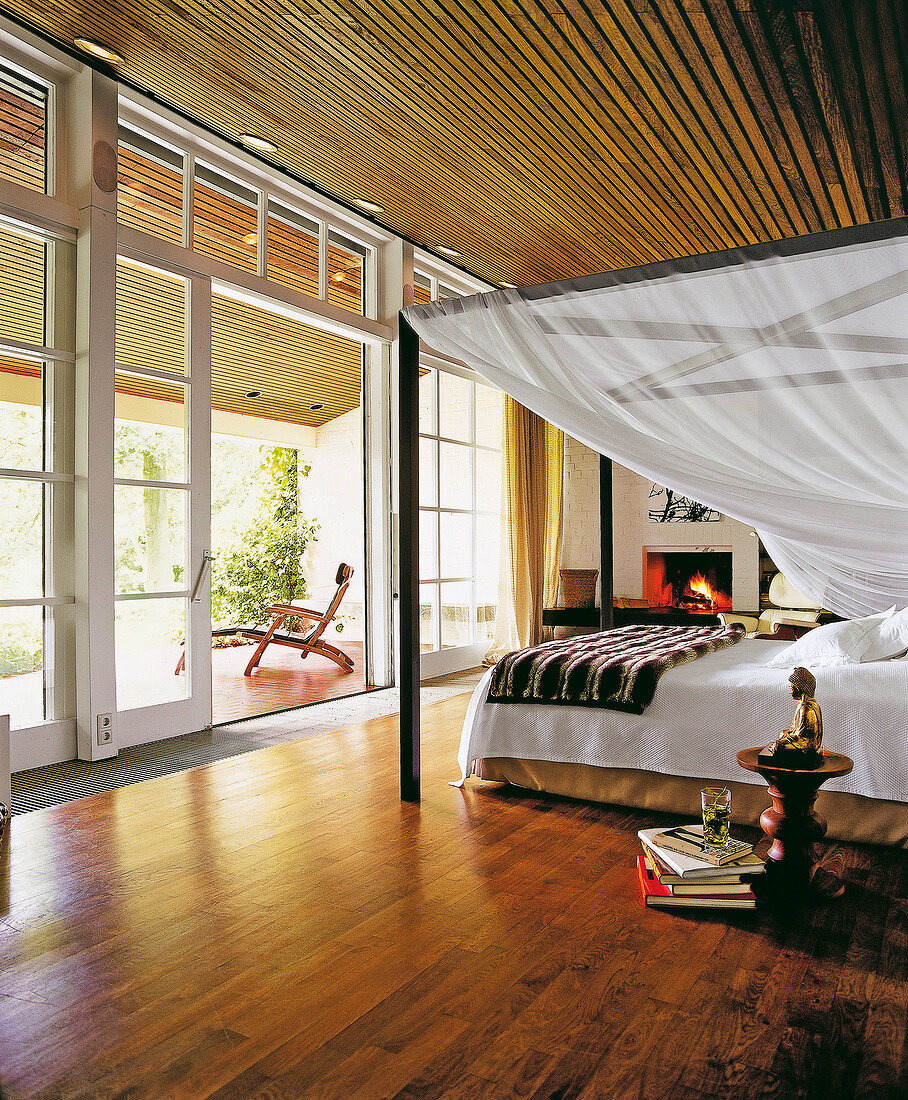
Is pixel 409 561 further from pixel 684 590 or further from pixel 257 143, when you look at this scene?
pixel 684 590

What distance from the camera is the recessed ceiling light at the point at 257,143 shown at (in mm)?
4555

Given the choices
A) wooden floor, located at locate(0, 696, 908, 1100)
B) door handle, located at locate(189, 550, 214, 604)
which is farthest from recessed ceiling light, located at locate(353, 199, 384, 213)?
wooden floor, located at locate(0, 696, 908, 1100)

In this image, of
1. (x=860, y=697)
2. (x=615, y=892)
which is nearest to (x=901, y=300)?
(x=860, y=697)

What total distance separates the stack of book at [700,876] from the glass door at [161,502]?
276cm

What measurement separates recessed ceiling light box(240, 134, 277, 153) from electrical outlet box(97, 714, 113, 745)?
3.03 metres

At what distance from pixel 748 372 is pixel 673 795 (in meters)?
1.55

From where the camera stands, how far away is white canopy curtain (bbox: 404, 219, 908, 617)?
8.33ft

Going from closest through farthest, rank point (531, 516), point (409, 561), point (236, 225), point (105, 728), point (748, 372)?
point (748, 372) < point (409, 561) < point (105, 728) < point (236, 225) < point (531, 516)

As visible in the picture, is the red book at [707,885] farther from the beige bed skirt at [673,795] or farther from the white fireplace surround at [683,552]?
the white fireplace surround at [683,552]

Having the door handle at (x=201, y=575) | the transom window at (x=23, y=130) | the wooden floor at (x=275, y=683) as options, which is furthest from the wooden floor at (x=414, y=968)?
the transom window at (x=23, y=130)

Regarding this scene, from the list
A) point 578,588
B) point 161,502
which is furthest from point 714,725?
point 578,588

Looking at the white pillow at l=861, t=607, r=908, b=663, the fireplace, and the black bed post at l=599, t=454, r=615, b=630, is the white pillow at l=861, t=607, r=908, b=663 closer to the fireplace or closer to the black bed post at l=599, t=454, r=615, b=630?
the black bed post at l=599, t=454, r=615, b=630

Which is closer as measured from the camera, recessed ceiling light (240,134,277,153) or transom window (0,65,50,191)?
transom window (0,65,50,191)

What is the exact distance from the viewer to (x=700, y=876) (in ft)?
8.11
